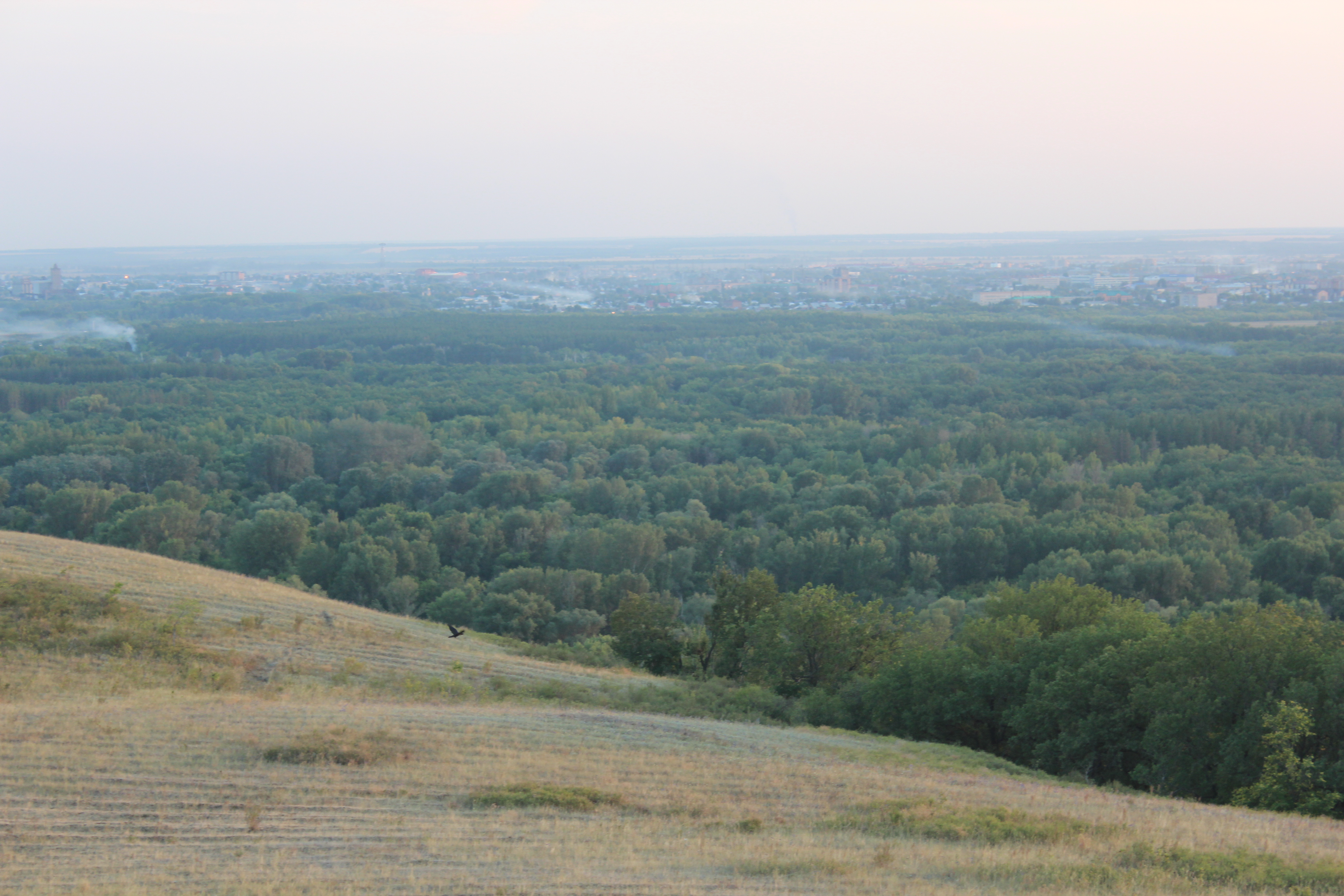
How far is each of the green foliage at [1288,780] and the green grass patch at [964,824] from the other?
5.30 metres

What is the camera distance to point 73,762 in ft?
51.8

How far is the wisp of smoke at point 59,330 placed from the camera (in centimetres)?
14450

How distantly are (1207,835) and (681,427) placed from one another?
2833 inches

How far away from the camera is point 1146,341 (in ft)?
410

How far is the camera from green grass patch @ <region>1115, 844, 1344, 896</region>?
484 inches

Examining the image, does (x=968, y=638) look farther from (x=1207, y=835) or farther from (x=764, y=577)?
(x=1207, y=835)

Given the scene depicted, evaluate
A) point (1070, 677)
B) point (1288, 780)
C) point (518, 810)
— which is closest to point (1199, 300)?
point (1070, 677)

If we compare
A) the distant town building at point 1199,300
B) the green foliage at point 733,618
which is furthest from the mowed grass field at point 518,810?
the distant town building at point 1199,300

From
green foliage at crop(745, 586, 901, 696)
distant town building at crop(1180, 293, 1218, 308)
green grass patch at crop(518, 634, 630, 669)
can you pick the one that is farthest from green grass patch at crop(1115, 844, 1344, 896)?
distant town building at crop(1180, 293, 1218, 308)

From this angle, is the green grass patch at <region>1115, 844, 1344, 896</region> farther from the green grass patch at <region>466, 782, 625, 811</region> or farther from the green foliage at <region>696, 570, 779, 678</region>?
the green foliage at <region>696, 570, 779, 678</region>

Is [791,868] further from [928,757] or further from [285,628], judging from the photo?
[285,628]

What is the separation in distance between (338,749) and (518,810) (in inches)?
138

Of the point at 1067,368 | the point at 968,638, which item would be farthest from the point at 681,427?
the point at 968,638

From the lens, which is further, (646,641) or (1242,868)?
(646,641)
